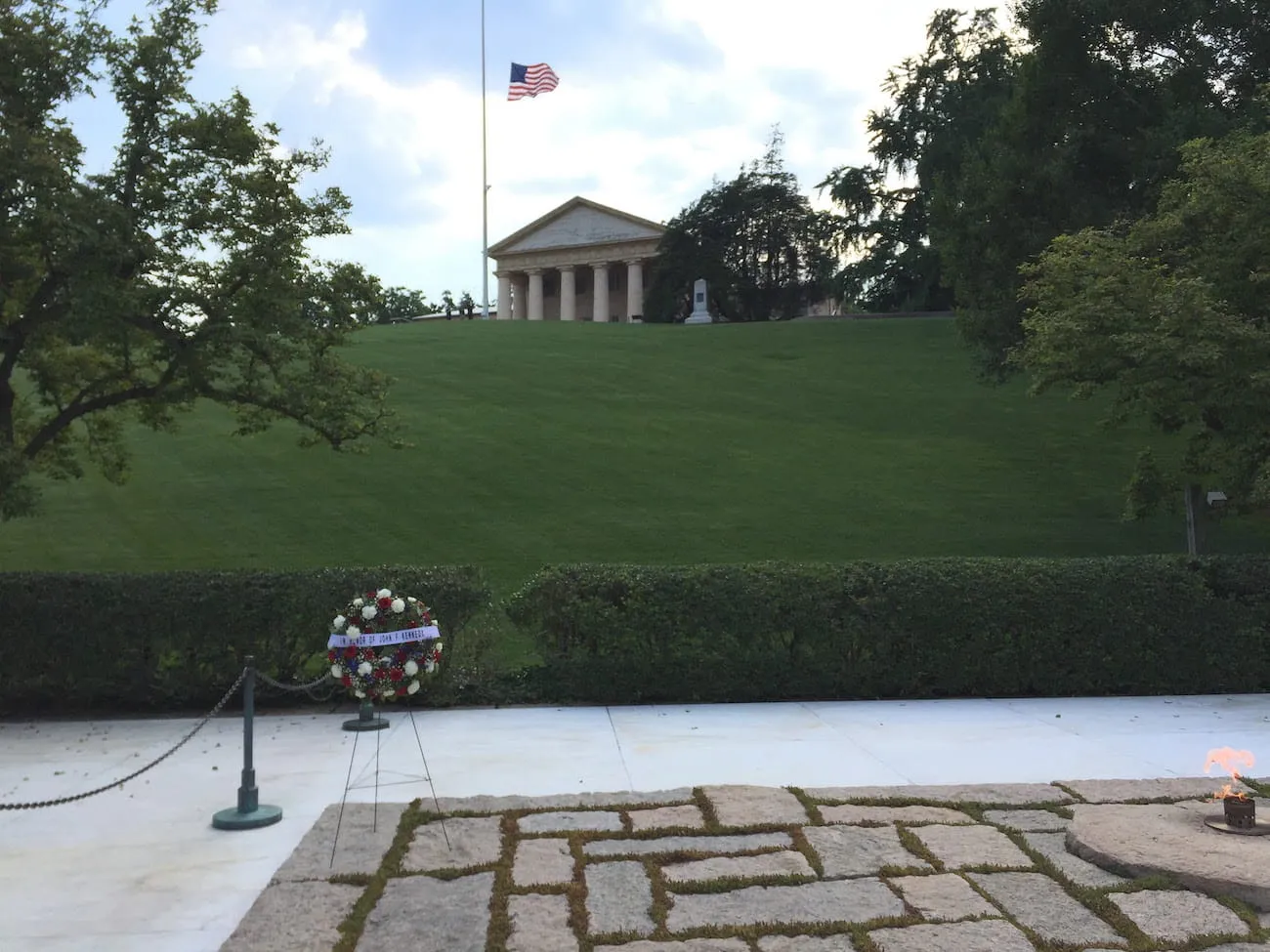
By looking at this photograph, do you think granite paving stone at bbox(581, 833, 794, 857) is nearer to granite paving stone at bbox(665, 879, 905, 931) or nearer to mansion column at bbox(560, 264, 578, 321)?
granite paving stone at bbox(665, 879, 905, 931)

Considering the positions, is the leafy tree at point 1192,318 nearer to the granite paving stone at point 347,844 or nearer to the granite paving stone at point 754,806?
the granite paving stone at point 754,806

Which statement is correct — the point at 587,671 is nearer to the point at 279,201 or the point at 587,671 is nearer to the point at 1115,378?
the point at 279,201

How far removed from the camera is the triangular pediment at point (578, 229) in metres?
89.5

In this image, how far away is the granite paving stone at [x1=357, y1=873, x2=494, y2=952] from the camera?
4891 mm

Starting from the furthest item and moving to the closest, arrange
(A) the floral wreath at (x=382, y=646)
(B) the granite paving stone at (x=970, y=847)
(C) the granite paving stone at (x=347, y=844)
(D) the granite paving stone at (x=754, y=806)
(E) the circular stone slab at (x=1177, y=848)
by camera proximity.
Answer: (A) the floral wreath at (x=382, y=646) < (D) the granite paving stone at (x=754, y=806) < (B) the granite paving stone at (x=970, y=847) < (C) the granite paving stone at (x=347, y=844) < (E) the circular stone slab at (x=1177, y=848)

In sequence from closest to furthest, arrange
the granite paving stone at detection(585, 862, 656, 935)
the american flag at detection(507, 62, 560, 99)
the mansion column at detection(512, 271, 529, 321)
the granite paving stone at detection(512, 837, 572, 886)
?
the granite paving stone at detection(585, 862, 656, 935) < the granite paving stone at detection(512, 837, 572, 886) < the american flag at detection(507, 62, 560, 99) < the mansion column at detection(512, 271, 529, 321)

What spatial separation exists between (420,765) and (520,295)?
94.6 metres

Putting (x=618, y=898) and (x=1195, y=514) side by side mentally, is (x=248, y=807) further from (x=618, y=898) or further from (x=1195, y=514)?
(x=1195, y=514)

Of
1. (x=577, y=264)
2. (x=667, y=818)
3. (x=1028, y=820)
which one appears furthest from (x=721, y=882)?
(x=577, y=264)

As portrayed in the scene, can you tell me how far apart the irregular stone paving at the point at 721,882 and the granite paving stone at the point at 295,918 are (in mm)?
12

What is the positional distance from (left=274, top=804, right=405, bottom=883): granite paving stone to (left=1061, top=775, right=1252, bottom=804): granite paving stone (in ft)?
15.6

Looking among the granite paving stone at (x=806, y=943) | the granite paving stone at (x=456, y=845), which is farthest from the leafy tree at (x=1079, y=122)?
the granite paving stone at (x=806, y=943)

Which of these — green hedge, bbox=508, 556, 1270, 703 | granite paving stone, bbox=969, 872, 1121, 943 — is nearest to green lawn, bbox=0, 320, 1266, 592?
green hedge, bbox=508, 556, 1270, 703

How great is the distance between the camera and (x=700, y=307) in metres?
67.8
